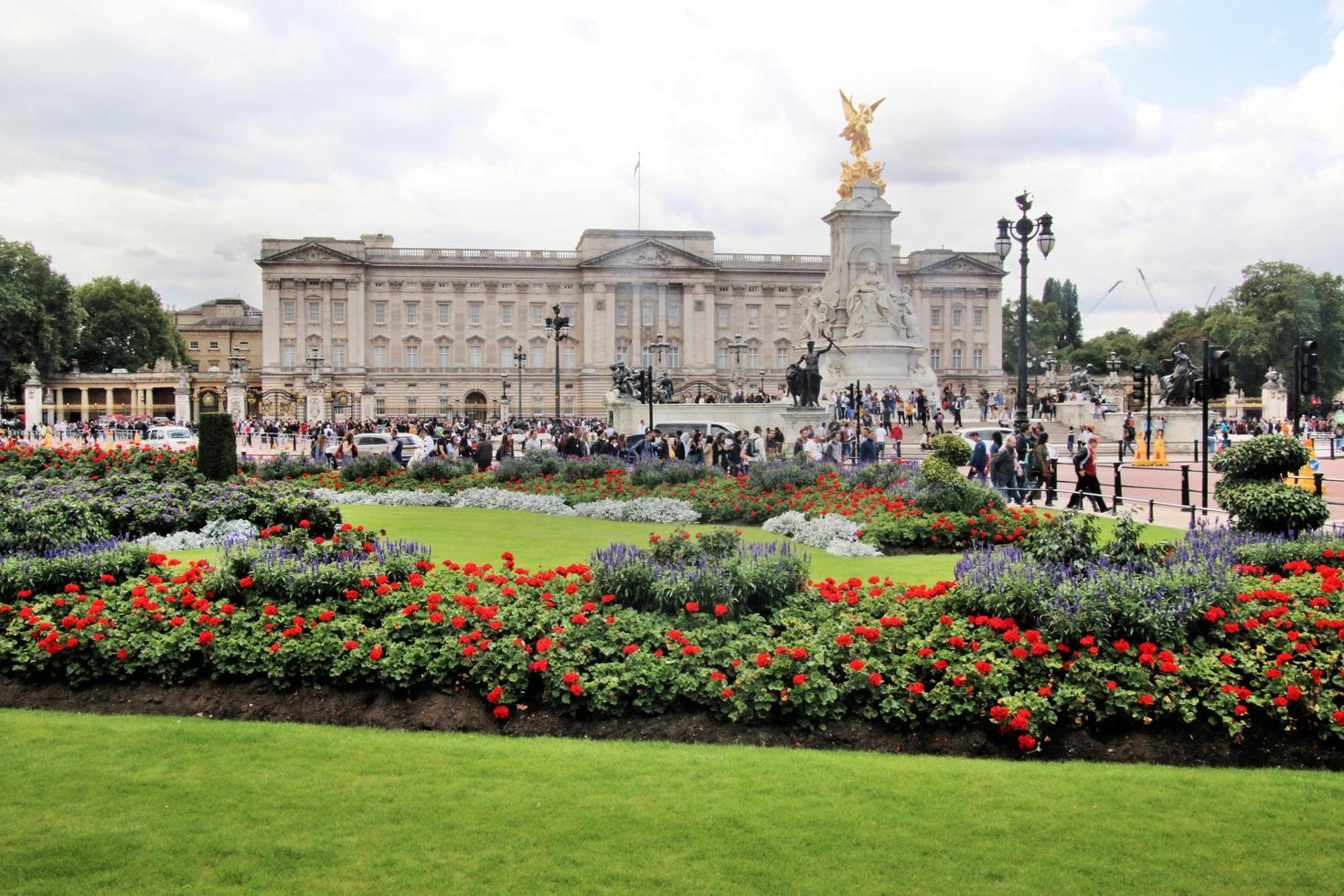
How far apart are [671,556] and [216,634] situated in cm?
330

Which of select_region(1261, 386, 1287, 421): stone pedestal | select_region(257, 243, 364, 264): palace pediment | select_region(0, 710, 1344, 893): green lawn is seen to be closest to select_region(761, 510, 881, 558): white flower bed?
select_region(0, 710, 1344, 893): green lawn

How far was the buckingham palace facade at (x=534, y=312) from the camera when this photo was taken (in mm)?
86312

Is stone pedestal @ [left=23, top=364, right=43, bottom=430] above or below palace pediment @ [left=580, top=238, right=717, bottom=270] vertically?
below

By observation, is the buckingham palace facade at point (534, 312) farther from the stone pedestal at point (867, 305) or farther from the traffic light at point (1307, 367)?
the traffic light at point (1307, 367)

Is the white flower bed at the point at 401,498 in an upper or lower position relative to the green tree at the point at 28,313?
lower

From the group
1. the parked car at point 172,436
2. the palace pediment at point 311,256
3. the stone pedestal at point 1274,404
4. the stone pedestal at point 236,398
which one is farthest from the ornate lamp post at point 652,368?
the stone pedestal at point 1274,404

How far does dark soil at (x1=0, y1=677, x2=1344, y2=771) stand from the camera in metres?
5.98

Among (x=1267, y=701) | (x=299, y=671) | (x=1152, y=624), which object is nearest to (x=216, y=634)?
(x=299, y=671)

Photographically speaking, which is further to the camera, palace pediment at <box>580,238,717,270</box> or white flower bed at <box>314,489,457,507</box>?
palace pediment at <box>580,238,717,270</box>

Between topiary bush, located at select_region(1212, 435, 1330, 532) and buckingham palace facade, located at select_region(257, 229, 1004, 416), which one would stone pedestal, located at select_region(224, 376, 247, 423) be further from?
topiary bush, located at select_region(1212, 435, 1330, 532)

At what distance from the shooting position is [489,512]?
1794 centimetres

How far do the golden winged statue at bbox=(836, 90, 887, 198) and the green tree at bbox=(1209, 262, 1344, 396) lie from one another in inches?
1661

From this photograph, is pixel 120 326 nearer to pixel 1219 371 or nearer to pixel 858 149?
pixel 858 149

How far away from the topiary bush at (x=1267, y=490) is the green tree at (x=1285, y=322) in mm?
68886
